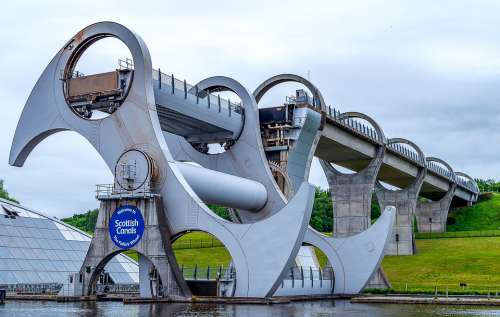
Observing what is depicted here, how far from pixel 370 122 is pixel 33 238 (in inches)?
1356

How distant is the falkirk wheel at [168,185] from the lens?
36.1 metres

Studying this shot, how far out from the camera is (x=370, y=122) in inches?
2746

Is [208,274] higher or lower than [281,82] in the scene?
lower

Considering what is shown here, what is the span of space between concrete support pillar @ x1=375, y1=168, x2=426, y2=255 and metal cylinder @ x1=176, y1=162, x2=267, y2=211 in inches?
1450

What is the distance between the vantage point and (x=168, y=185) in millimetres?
38344

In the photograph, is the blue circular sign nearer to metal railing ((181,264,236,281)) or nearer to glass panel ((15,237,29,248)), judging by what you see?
metal railing ((181,264,236,281))

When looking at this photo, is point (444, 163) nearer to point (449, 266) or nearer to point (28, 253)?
point (449, 266)

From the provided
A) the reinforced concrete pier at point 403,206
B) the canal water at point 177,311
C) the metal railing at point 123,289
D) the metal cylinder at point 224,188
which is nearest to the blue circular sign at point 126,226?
the metal cylinder at point 224,188

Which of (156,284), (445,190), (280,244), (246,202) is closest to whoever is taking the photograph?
(280,244)

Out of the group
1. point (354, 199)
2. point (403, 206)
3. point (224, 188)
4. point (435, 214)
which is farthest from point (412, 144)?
point (224, 188)

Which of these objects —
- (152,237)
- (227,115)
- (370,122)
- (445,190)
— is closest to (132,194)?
(152,237)

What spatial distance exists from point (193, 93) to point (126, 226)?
12656mm

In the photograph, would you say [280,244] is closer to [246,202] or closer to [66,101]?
[246,202]

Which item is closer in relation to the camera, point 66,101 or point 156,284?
point 156,284
